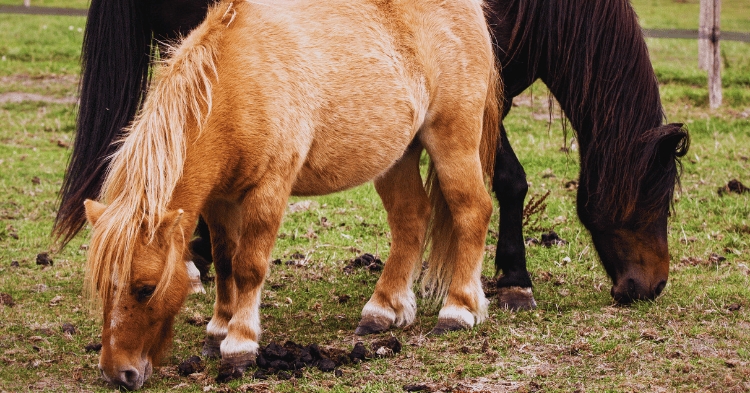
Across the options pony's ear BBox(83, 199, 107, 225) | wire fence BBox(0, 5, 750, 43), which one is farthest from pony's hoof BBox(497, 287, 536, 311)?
wire fence BBox(0, 5, 750, 43)

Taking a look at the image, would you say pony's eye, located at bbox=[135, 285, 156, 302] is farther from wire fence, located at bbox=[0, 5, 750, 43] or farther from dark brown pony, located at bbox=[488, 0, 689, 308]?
wire fence, located at bbox=[0, 5, 750, 43]

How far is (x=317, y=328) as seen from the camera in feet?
15.6

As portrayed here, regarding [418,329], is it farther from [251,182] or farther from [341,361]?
[251,182]

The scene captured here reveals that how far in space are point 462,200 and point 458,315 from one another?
2.45 feet

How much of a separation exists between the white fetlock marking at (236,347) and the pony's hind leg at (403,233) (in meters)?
1.12

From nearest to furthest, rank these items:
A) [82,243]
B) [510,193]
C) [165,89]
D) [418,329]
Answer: [165,89], [418,329], [510,193], [82,243]

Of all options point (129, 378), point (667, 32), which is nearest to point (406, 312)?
point (129, 378)

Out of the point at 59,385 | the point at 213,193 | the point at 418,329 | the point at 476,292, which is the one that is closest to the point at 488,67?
the point at 476,292

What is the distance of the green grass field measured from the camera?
3754 mm

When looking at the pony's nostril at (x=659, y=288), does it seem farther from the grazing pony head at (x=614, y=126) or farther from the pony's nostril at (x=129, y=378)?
the pony's nostril at (x=129, y=378)

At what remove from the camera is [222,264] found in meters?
4.21

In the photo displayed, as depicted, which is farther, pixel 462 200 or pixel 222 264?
pixel 462 200

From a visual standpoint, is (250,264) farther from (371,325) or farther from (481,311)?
(481,311)

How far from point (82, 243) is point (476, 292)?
388 centimetres
